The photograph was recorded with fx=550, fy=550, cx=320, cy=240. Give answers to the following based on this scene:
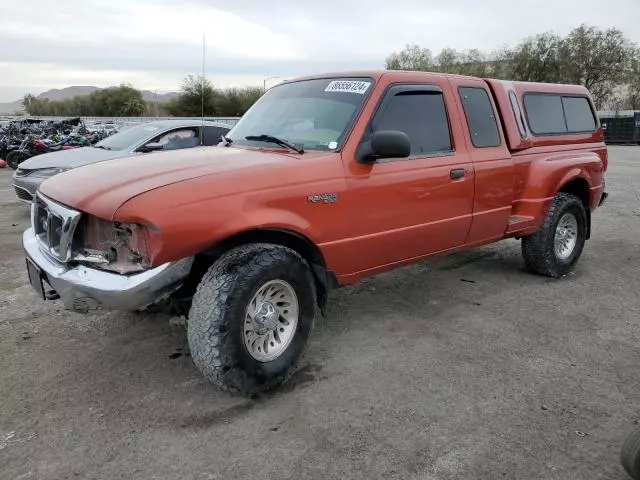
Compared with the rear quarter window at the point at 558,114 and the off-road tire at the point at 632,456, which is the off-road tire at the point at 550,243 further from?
the off-road tire at the point at 632,456

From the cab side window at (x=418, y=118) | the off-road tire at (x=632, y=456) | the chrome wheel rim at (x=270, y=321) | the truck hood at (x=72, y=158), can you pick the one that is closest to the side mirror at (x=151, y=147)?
the truck hood at (x=72, y=158)

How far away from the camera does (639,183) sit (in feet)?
45.5

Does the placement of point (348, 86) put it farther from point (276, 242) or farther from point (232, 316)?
point (232, 316)

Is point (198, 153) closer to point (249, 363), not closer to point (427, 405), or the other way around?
point (249, 363)

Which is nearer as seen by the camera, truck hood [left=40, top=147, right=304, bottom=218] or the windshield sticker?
truck hood [left=40, top=147, right=304, bottom=218]

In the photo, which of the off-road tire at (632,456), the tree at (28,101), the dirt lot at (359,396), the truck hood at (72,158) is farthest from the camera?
the tree at (28,101)

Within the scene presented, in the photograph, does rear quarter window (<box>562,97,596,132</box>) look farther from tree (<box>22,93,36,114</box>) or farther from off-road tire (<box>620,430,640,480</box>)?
tree (<box>22,93,36,114</box>)

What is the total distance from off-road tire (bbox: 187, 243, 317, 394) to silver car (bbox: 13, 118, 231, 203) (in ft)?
16.7

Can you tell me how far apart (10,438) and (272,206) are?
1896mm

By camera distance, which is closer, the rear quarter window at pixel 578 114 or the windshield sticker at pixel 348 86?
the windshield sticker at pixel 348 86

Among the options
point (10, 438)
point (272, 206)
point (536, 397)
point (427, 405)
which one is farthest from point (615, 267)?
point (10, 438)

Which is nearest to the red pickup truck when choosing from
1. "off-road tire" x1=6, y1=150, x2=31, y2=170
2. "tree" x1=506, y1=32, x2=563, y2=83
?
"off-road tire" x1=6, y1=150, x2=31, y2=170

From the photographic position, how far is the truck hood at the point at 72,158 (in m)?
8.17

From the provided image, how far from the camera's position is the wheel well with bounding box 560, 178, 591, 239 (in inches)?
235
